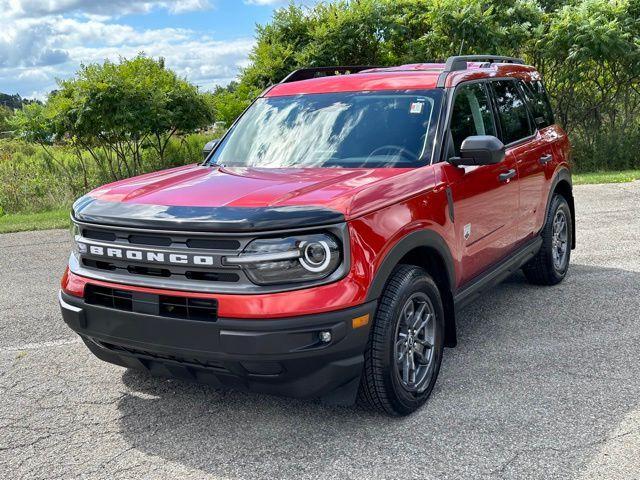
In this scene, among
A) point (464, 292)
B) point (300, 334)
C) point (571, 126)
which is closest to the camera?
point (300, 334)

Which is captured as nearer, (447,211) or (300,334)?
(300,334)

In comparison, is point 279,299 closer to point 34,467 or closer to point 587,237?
point 34,467

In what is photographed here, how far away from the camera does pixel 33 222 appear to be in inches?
443

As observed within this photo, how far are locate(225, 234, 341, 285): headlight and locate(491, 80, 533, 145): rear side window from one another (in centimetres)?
244

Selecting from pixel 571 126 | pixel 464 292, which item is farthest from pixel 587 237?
pixel 571 126

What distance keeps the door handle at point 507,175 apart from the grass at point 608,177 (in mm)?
8823

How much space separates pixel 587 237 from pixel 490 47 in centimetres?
742

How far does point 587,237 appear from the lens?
27.2 feet

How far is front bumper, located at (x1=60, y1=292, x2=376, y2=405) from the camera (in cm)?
316

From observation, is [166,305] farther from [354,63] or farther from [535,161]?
[354,63]

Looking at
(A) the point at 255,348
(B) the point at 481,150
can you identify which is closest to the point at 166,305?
(A) the point at 255,348

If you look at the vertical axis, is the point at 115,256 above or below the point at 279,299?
above

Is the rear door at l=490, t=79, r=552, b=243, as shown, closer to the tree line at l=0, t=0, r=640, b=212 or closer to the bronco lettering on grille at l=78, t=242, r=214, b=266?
the bronco lettering on grille at l=78, t=242, r=214, b=266

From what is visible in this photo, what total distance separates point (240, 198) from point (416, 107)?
1.59 meters
